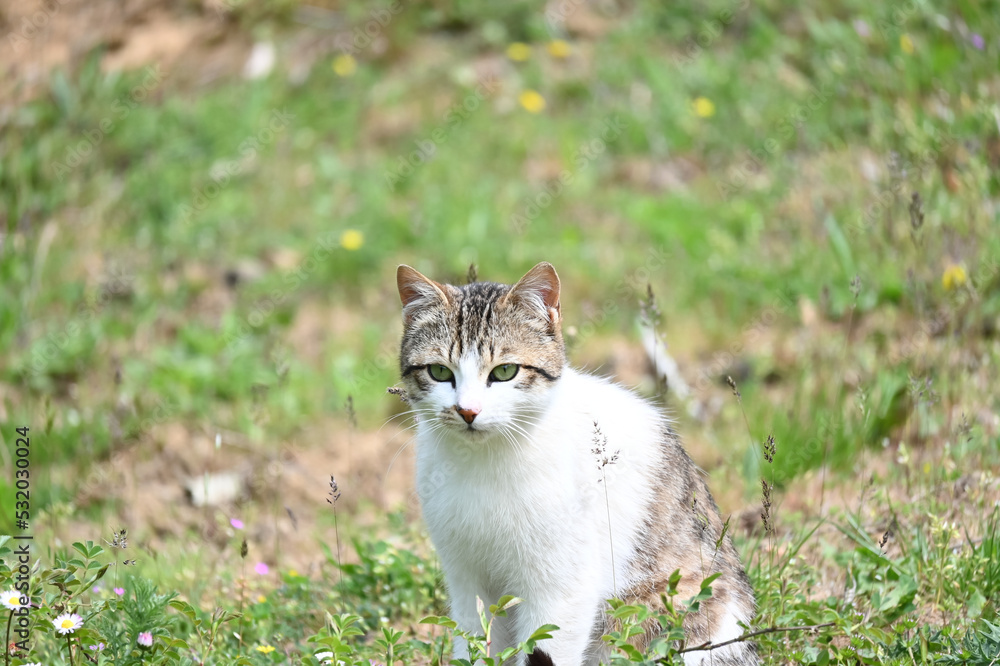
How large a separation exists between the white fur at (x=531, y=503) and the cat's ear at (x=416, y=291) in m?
0.28

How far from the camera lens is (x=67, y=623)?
242 cm

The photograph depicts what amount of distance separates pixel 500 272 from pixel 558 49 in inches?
90.4

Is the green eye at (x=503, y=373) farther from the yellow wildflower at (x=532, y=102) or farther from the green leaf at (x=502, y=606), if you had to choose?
the yellow wildflower at (x=532, y=102)

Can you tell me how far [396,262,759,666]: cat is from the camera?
108 inches

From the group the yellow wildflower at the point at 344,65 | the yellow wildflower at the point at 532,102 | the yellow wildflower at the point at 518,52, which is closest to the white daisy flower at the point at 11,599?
the yellow wildflower at the point at 532,102

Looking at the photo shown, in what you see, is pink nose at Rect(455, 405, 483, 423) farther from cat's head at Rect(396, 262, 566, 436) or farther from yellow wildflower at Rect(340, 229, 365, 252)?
yellow wildflower at Rect(340, 229, 365, 252)

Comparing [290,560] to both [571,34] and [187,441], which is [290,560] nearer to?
[187,441]

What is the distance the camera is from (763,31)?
692 cm

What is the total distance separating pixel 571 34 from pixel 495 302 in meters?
4.98

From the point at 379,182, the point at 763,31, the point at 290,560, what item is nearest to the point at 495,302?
the point at 290,560

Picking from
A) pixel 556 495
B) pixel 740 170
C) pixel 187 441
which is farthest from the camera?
pixel 740 170

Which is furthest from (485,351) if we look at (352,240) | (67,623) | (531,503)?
(352,240)

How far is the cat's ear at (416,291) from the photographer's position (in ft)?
9.82

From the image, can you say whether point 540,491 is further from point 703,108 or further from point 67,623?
point 703,108
